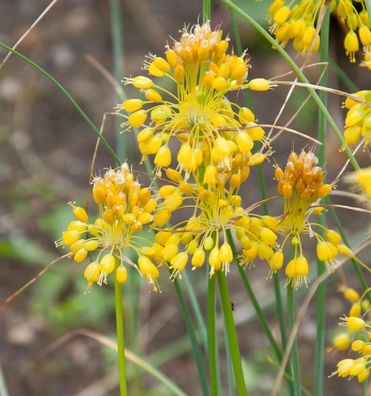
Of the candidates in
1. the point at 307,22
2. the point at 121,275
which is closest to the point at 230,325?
the point at 121,275

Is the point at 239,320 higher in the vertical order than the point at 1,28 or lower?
lower

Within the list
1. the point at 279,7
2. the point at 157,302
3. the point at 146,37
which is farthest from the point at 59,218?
the point at 279,7

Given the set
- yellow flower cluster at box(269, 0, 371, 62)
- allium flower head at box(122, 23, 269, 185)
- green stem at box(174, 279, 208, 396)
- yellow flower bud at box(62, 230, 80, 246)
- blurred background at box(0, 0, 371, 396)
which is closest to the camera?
allium flower head at box(122, 23, 269, 185)

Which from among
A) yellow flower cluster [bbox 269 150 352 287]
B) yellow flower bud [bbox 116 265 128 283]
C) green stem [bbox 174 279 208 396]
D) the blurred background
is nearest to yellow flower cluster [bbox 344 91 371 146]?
yellow flower cluster [bbox 269 150 352 287]

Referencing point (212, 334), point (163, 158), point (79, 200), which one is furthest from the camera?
point (79, 200)

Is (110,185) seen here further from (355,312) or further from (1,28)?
(1,28)

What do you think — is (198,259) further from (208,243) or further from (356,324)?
(356,324)

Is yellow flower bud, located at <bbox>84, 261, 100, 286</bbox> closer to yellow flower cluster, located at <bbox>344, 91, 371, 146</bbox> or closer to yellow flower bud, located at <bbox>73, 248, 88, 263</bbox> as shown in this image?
yellow flower bud, located at <bbox>73, 248, 88, 263</bbox>
